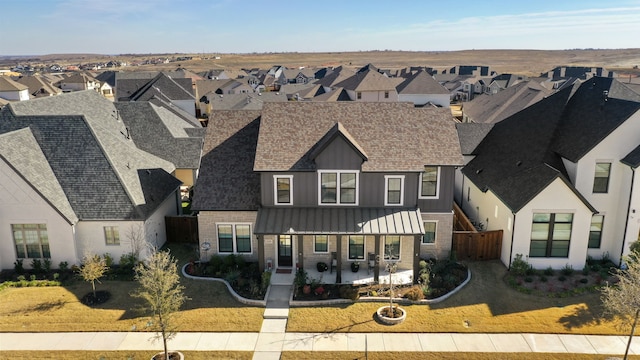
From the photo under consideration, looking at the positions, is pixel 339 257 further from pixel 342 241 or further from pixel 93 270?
pixel 93 270

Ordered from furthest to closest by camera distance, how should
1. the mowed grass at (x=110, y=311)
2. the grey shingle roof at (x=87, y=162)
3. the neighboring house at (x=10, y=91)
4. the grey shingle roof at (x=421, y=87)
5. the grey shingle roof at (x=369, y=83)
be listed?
the neighboring house at (x=10, y=91) → the grey shingle roof at (x=421, y=87) → the grey shingle roof at (x=369, y=83) → the grey shingle roof at (x=87, y=162) → the mowed grass at (x=110, y=311)

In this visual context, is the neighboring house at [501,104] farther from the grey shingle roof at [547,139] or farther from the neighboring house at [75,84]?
→ the neighboring house at [75,84]

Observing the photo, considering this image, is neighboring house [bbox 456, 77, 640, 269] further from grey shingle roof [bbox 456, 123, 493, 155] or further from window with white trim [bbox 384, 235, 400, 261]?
grey shingle roof [bbox 456, 123, 493, 155]

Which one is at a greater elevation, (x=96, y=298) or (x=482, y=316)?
(x=96, y=298)

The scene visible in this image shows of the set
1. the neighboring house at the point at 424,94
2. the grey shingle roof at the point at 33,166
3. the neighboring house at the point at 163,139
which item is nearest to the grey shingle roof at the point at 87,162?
the grey shingle roof at the point at 33,166

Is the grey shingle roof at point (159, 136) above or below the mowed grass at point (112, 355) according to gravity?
above

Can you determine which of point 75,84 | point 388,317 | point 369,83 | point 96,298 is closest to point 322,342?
point 388,317
